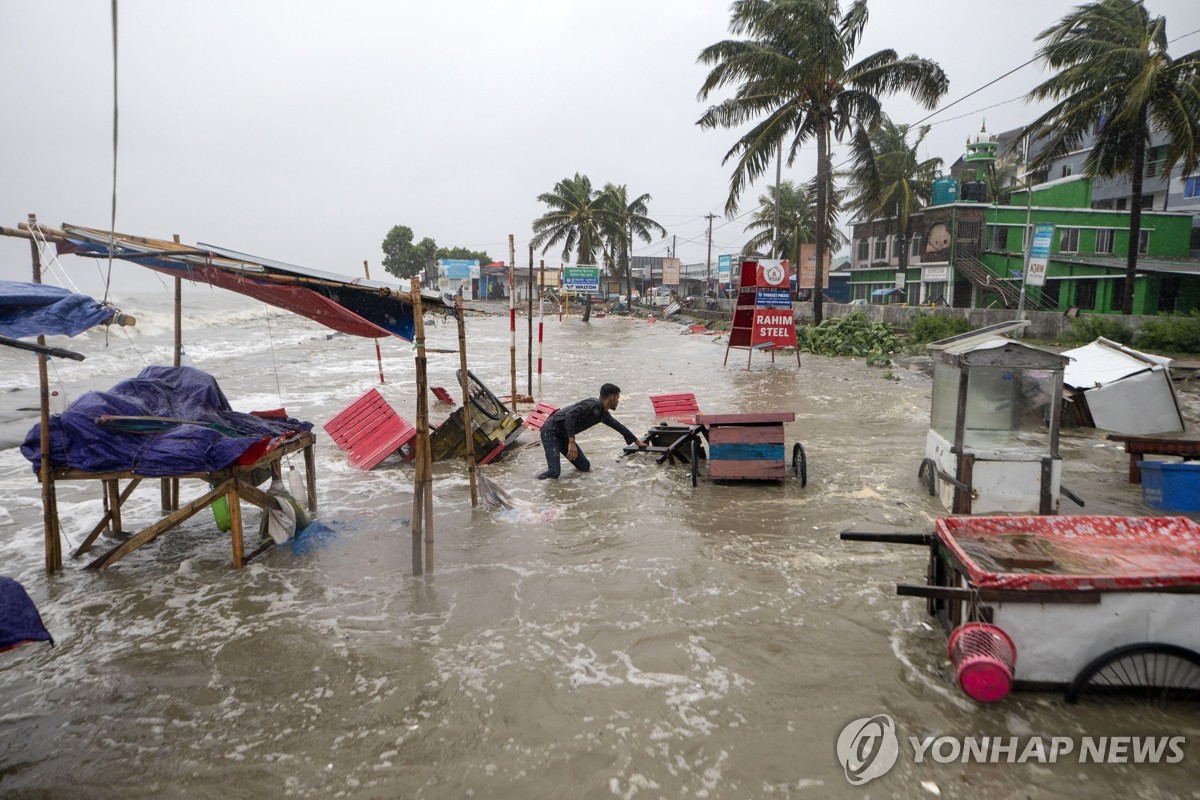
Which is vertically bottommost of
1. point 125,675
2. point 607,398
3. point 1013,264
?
point 125,675

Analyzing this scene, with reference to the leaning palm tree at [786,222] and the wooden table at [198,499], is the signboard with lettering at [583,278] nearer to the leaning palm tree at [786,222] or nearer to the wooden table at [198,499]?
the leaning palm tree at [786,222]

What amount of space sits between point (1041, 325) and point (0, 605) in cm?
2564

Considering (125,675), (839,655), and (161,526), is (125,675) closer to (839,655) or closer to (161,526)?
(161,526)

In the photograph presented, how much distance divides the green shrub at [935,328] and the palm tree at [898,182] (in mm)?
8767

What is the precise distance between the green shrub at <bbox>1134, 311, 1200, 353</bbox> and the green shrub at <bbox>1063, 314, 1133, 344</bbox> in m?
0.33

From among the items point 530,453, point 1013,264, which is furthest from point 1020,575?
point 1013,264

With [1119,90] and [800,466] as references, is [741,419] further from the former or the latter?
[1119,90]

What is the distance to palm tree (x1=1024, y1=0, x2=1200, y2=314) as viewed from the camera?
18828mm

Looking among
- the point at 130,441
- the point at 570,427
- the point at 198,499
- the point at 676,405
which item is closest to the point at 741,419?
the point at 570,427

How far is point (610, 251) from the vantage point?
5297 centimetres

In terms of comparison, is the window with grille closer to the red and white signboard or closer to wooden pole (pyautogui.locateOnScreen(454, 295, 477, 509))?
the red and white signboard

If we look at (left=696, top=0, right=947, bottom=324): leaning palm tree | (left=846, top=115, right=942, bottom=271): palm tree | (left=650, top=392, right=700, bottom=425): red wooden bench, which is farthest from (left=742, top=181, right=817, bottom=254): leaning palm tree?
(left=650, top=392, right=700, bottom=425): red wooden bench

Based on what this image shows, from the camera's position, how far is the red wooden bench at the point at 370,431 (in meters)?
10.1

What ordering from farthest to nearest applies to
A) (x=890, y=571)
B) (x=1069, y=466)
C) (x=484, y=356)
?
(x=484, y=356), (x=1069, y=466), (x=890, y=571)
